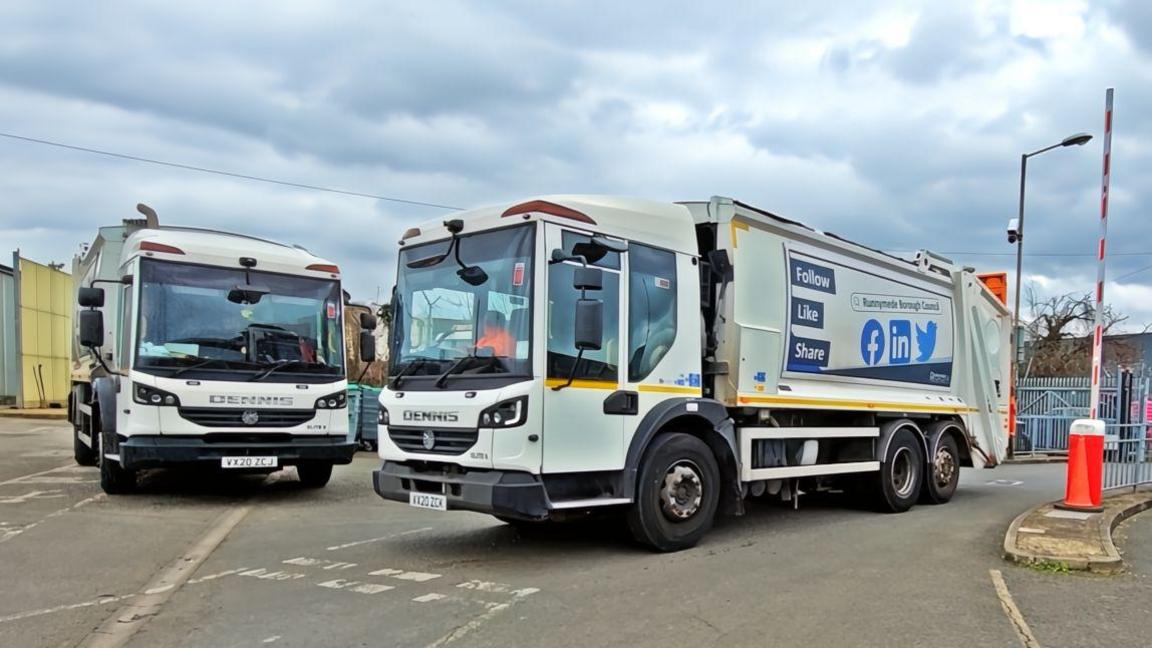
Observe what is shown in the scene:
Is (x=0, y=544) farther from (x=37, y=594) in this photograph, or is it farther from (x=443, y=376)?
(x=443, y=376)

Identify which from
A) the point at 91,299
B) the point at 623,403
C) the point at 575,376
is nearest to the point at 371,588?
the point at 575,376

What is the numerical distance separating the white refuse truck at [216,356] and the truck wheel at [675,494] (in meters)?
4.88

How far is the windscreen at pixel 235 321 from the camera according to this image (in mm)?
9234

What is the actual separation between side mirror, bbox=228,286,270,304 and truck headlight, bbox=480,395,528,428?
4.91 meters

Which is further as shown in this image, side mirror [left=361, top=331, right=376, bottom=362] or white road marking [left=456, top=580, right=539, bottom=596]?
side mirror [left=361, top=331, right=376, bottom=362]

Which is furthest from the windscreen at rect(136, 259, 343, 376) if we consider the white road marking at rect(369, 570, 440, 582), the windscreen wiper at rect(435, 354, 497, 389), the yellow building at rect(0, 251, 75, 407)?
the yellow building at rect(0, 251, 75, 407)

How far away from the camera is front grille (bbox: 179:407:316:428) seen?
9203 mm

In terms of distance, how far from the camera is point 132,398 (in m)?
8.98

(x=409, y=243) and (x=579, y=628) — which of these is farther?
(x=409, y=243)

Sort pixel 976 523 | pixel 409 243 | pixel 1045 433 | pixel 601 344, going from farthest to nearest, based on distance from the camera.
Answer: pixel 1045 433
pixel 976 523
pixel 409 243
pixel 601 344

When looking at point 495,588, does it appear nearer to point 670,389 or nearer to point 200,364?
point 670,389

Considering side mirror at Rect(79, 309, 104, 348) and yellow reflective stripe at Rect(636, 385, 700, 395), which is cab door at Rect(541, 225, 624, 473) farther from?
side mirror at Rect(79, 309, 104, 348)

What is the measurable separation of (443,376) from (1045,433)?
773 inches

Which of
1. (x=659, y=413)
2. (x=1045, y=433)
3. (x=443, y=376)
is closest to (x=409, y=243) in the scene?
(x=443, y=376)
